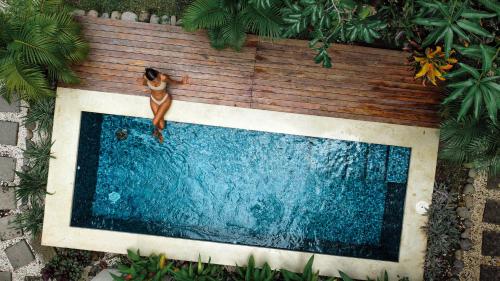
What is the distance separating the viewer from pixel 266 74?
5.44 m

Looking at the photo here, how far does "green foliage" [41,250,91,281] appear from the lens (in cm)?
558

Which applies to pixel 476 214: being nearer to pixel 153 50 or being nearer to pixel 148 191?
pixel 148 191

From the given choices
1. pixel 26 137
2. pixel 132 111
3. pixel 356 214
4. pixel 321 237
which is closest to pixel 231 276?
pixel 321 237

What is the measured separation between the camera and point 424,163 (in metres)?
5.42

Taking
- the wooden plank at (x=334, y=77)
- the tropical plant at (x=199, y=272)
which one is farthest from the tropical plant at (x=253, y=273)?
the wooden plank at (x=334, y=77)

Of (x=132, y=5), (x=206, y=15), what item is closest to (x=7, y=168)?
(x=132, y=5)

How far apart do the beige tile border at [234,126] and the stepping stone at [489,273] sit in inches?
35.9

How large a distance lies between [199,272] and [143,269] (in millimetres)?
701

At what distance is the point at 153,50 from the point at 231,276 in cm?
318

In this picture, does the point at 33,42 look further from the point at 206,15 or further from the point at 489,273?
the point at 489,273

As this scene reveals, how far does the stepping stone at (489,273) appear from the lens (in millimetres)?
5633

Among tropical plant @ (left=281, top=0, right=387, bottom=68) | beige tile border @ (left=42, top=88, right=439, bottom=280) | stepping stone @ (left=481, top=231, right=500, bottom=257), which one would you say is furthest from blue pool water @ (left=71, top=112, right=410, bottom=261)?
tropical plant @ (left=281, top=0, right=387, bottom=68)

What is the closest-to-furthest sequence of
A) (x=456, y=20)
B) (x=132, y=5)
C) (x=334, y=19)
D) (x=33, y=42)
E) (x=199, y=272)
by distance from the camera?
(x=456, y=20) → (x=334, y=19) → (x=33, y=42) → (x=199, y=272) → (x=132, y=5)

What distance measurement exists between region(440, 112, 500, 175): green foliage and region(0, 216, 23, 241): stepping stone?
5.76 metres
